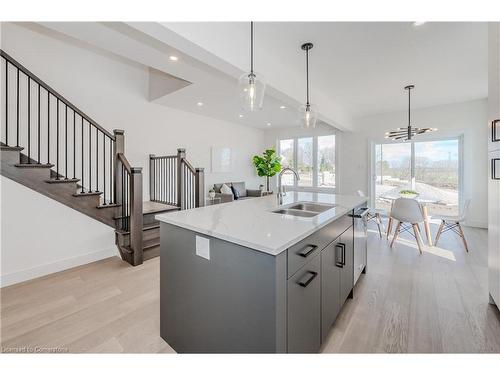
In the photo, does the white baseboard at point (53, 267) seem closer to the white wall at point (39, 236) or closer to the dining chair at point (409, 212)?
the white wall at point (39, 236)

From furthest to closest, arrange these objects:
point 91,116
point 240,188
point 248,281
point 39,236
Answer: point 240,188
point 91,116
point 39,236
point 248,281

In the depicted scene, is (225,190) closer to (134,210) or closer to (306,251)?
(134,210)

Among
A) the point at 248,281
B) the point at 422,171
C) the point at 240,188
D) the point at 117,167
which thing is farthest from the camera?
the point at 240,188

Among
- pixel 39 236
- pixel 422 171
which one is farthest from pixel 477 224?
pixel 39 236

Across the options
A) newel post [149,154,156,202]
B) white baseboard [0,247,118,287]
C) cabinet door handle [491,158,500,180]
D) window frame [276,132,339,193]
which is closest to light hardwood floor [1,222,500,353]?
white baseboard [0,247,118,287]

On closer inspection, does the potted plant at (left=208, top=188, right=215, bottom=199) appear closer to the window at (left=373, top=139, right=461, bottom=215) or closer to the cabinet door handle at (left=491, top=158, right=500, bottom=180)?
the window at (left=373, top=139, right=461, bottom=215)

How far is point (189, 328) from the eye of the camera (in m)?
1.46

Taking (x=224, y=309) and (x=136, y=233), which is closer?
(x=224, y=309)

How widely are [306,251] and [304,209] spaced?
118 centimetres

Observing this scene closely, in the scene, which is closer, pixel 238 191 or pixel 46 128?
pixel 46 128

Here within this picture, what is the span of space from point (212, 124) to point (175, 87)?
7.15 feet

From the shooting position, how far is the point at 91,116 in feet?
12.7

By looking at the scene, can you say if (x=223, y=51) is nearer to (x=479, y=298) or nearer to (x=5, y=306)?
(x=5, y=306)
